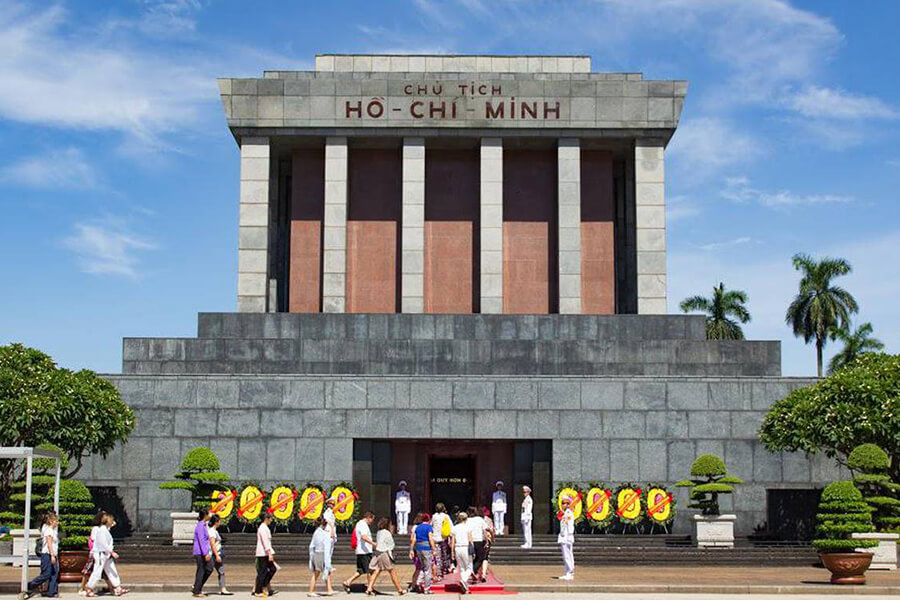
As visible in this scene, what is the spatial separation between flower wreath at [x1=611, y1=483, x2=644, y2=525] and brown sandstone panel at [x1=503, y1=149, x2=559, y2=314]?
10254 mm

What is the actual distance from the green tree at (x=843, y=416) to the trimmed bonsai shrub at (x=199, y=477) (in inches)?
624

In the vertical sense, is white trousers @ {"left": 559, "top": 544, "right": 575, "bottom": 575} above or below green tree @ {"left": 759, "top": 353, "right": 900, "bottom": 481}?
below

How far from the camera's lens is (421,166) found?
143ft

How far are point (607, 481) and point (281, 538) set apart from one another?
32.3 ft

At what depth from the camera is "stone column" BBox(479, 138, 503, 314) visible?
42656mm

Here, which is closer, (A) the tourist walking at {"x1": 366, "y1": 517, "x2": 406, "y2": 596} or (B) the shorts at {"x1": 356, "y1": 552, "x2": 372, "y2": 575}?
(A) the tourist walking at {"x1": 366, "y1": 517, "x2": 406, "y2": 596}

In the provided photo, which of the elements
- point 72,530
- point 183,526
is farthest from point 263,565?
point 183,526

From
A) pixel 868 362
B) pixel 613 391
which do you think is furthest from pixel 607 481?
pixel 868 362

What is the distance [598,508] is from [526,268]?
1220cm

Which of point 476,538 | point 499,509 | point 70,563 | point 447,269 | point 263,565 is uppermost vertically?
point 447,269

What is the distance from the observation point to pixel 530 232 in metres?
44.4

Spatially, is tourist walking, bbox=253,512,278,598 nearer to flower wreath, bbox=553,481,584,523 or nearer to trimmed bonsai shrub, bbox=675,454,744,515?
flower wreath, bbox=553,481,584,523

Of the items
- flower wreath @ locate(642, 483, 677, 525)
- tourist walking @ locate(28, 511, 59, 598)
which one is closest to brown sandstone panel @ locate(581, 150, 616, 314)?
flower wreath @ locate(642, 483, 677, 525)

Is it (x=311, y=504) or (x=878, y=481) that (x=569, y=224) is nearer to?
(x=311, y=504)
